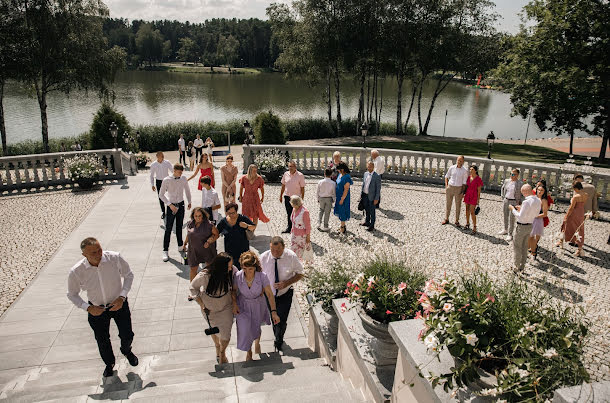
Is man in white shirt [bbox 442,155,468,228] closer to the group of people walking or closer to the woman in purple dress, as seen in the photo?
the group of people walking

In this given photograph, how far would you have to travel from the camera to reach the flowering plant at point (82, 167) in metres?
14.3

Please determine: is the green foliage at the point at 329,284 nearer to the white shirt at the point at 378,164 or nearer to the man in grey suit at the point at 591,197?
the white shirt at the point at 378,164

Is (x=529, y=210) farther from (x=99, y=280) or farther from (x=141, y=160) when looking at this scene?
(x=141, y=160)

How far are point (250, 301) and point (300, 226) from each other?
283cm

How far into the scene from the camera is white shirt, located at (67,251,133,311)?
516 centimetres

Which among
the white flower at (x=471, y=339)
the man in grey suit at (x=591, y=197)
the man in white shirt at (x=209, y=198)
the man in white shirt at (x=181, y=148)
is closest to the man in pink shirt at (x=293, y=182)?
the man in white shirt at (x=209, y=198)

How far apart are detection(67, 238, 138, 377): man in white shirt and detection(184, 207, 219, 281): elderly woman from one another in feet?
6.10

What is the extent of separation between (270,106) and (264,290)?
5364cm

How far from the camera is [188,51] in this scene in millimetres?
137500

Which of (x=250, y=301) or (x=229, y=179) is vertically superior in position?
(x=229, y=179)

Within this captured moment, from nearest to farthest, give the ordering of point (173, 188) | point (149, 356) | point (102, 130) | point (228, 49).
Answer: point (149, 356) < point (173, 188) < point (102, 130) < point (228, 49)

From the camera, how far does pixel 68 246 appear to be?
9914mm

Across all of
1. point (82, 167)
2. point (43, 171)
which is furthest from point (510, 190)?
point (43, 171)

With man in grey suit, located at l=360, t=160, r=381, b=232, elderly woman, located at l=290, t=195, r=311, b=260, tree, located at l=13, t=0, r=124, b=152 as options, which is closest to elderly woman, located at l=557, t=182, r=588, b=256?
man in grey suit, located at l=360, t=160, r=381, b=232
